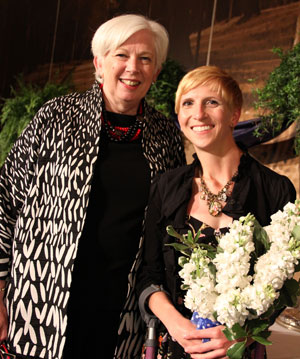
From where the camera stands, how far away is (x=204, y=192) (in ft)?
5.70

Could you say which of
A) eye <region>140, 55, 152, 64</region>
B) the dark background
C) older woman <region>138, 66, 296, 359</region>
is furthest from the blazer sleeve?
the dark background

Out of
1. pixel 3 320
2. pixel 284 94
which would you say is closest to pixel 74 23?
pixel 284 94

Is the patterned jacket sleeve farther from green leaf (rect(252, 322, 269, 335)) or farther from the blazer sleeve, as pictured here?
green leaf (rect(252, 322, 269, 335))

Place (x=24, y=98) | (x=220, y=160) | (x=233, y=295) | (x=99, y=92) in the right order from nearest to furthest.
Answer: (x=233, y=295)
(x=220, y=160)
(x=99, y=92)
(x=24, y=98)

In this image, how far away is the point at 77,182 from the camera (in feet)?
6.48

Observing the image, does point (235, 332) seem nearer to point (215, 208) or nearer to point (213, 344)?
point (213, 344)

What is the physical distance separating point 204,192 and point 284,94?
1958 mm

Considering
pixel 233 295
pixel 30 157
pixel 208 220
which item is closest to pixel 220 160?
pixel 208 220

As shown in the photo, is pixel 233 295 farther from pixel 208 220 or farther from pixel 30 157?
pixel 30 157

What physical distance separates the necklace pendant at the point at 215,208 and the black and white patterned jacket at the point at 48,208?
445 mm

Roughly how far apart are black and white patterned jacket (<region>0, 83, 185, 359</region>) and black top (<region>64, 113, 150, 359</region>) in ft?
0.22

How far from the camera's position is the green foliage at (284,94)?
3.34 metres

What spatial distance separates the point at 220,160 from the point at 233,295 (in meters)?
0.65

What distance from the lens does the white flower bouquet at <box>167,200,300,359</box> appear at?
4.03ft
